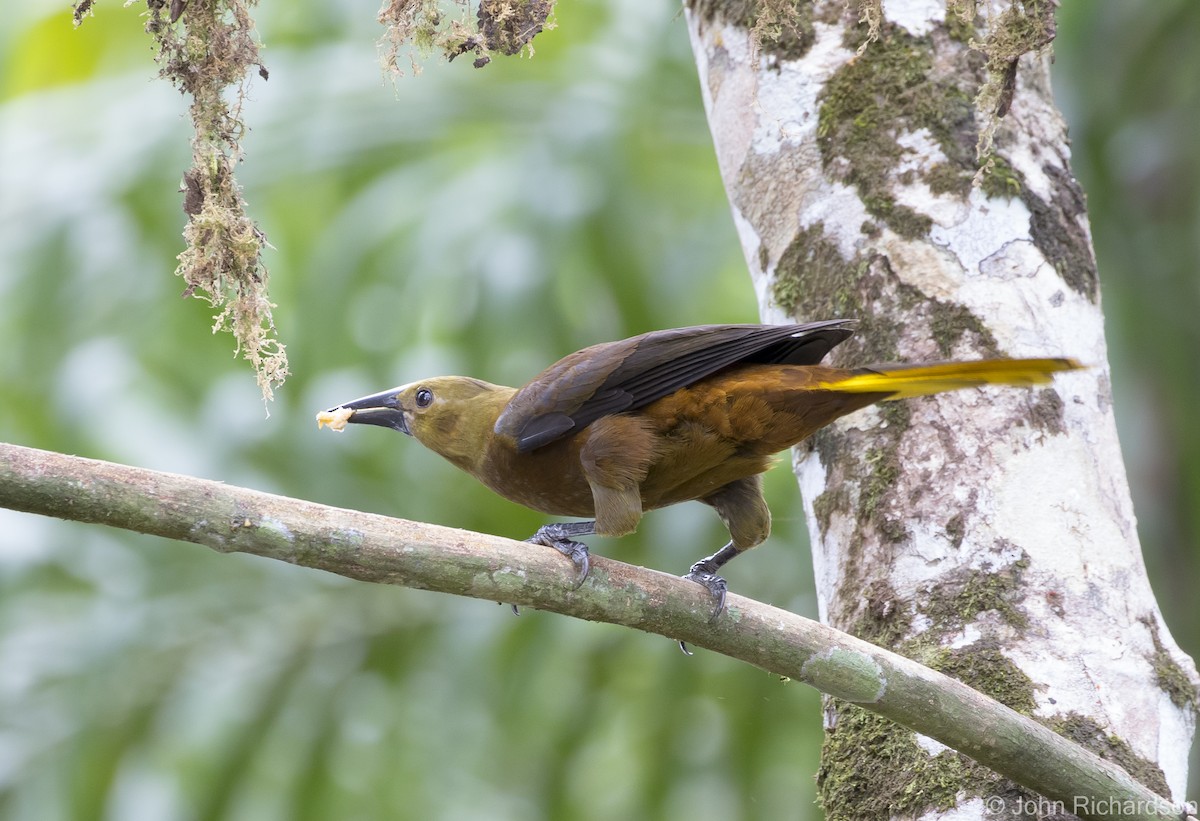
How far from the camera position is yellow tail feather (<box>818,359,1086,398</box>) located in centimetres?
243

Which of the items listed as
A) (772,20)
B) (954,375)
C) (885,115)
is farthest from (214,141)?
(954,375)

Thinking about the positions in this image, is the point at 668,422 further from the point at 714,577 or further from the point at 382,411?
the point at 382,411

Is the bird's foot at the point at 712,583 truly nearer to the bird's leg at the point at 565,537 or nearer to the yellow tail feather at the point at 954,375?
the bird's leg at the point at 565,537

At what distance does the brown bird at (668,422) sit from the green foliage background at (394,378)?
1472 millimetres

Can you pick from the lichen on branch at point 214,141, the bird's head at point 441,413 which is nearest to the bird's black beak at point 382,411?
the bird's head at point 441,413

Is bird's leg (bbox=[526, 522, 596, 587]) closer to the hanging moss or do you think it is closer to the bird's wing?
Answer: the bird's wing

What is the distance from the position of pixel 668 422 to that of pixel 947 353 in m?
0.70

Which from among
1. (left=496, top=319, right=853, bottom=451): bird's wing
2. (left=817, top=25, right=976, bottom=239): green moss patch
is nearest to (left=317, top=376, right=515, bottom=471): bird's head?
(left=496, top=319, right=853, bottom=451): bird's wing

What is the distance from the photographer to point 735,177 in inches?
127

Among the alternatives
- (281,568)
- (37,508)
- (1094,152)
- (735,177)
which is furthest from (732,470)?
(1094,152)

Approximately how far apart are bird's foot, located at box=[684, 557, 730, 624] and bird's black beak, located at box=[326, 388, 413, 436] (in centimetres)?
105

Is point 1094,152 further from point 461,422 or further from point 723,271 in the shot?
point 461,422

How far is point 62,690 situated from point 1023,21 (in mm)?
4399

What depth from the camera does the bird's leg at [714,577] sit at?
2270 millimetres
